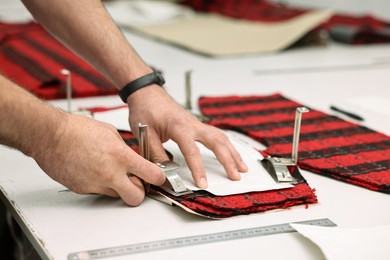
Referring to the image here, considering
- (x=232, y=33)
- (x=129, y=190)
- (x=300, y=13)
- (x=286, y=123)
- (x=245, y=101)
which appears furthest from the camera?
(x=300, y=13)

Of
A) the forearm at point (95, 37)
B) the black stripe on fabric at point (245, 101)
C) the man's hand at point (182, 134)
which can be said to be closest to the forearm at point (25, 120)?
the man's hand at point (182, 134)

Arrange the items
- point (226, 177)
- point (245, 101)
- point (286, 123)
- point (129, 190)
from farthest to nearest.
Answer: point (245, 101)
point (286, 123)
point (226, 177)
point (129, 190)

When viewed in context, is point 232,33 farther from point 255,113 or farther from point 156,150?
point 156,150

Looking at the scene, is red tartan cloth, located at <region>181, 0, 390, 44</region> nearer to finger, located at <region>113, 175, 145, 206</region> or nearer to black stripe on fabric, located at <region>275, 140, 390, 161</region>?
black stripe on fabric, located at <region>275, 140, 390, 161</region>

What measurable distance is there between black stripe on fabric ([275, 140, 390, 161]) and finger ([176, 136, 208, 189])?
0.71ft

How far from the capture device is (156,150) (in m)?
1.04

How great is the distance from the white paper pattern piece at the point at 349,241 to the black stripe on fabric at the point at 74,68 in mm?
921

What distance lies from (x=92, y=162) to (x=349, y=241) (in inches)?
15.2

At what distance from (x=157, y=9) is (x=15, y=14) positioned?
0.72 metres

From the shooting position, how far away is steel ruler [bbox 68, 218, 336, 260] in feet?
2.52

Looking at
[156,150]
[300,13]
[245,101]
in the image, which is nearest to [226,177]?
[156,150]

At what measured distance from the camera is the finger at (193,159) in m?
0.96

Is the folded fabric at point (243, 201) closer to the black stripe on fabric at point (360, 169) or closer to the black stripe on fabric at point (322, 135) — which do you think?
the black stripe on fabric at point (360, 169)

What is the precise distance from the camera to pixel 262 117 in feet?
4.51
